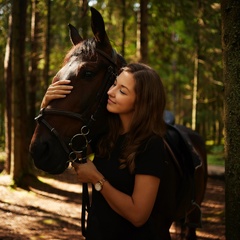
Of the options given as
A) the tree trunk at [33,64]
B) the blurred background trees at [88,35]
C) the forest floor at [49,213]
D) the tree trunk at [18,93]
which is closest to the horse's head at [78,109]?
the blurred background trees at [88,35]

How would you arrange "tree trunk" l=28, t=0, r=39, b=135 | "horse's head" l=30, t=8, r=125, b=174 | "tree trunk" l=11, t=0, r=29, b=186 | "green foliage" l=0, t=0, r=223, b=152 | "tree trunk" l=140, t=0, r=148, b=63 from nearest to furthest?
"horse's head" l=30, t=8, r=125, b=174 → "tree trunk" l=11, t=0, r=29, b=186 → "green foliage" l=0, t=0, r=223, b=152 → "tree trunk" l=140, t=0, r=148, b=63 → "tree trunk" l=28, t=0, r=39, b=135

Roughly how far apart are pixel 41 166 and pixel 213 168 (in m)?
11.4

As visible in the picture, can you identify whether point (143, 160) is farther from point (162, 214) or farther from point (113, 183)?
point (162, 214)

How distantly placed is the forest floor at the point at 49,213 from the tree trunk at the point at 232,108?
10.2 feet

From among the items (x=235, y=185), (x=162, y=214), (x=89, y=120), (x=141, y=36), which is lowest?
(x=162, y=214)

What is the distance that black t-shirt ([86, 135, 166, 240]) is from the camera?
196 cm

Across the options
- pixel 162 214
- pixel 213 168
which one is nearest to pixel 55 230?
pixel 162 214

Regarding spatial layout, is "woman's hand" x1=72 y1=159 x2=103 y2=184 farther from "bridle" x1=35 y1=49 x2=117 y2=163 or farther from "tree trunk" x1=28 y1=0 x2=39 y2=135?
"tree trunk" x1=28 y1=0 x2=39 y2=135

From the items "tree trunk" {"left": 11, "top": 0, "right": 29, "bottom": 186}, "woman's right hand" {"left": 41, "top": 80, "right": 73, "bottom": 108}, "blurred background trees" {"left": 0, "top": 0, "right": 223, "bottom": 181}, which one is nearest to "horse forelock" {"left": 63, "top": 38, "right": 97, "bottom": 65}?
"woman's right hand" {"left": 41, "top": 80, "right": 73, "bottom": 108}

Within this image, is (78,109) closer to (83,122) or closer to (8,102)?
(83,122)

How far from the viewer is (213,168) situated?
494 inches

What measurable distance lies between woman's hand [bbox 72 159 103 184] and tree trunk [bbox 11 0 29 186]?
255 inches

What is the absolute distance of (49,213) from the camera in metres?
6.68

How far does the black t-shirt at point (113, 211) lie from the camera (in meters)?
1.96
